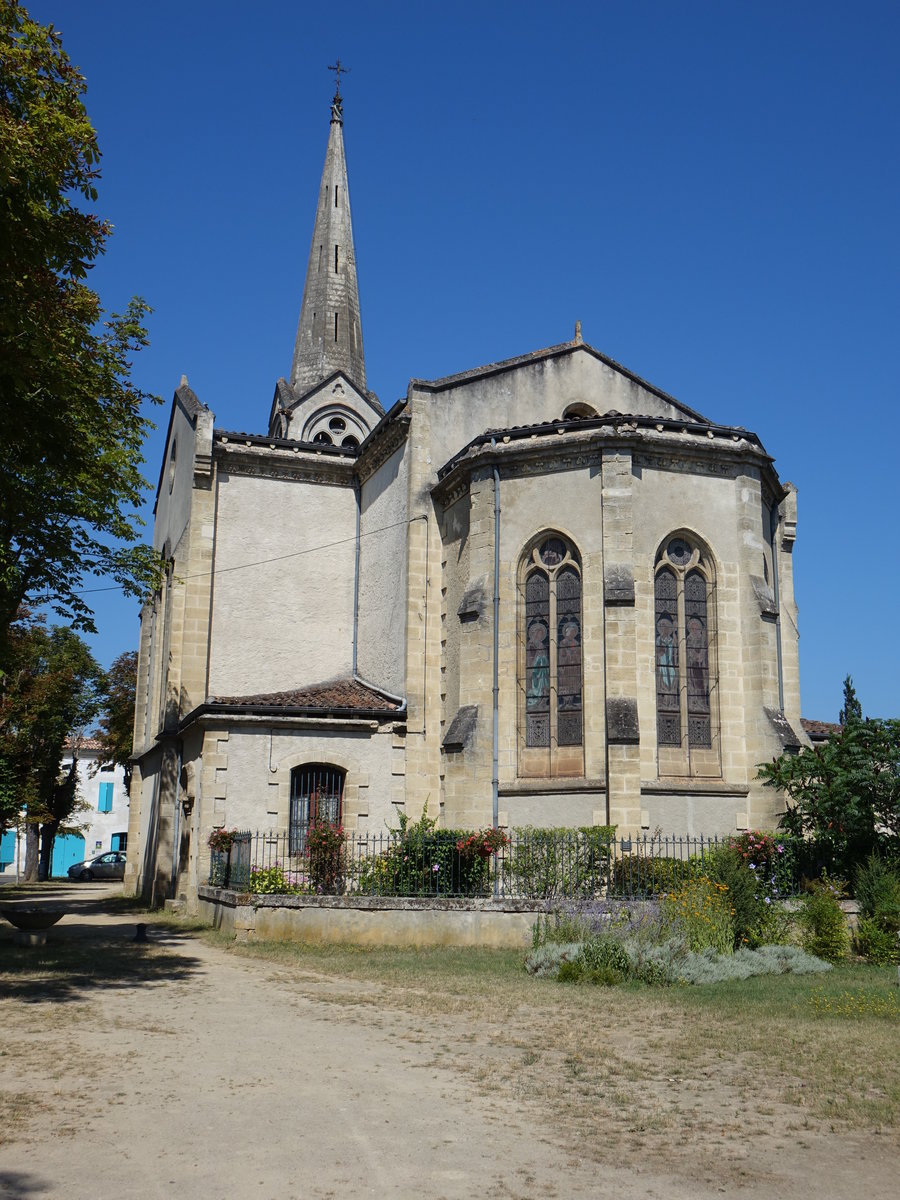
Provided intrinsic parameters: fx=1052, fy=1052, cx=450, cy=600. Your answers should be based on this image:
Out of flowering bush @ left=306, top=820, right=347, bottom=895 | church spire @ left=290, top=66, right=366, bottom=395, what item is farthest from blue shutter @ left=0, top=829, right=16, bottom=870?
flowering bush @ left=306, top=820, right=347, bottom=895

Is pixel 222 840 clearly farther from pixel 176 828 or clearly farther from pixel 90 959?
pixel 176 828

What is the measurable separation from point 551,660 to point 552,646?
267 millimetres

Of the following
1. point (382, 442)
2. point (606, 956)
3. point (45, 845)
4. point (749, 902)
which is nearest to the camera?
point (606, 956)

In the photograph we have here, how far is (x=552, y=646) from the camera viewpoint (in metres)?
19.4

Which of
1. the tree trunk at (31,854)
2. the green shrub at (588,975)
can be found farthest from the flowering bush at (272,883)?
the tree trunk at (31,854)

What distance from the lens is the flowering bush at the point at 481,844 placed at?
1625 cm

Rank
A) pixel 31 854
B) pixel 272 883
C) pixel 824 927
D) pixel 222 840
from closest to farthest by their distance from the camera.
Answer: pixel 824 927, pixel 272 883, pixel 222 840, pixel 31 854

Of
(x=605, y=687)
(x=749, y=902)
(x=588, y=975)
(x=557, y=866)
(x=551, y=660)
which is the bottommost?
(x=588, y=975)

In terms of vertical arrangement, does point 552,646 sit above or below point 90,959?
above

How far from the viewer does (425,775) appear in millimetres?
20484

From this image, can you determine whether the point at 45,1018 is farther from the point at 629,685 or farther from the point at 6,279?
the point at 629,685

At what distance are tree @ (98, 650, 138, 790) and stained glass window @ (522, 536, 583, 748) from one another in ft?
70.5

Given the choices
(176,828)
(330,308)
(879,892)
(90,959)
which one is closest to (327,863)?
(90,959)

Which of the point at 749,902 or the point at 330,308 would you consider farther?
the point at 330,308
